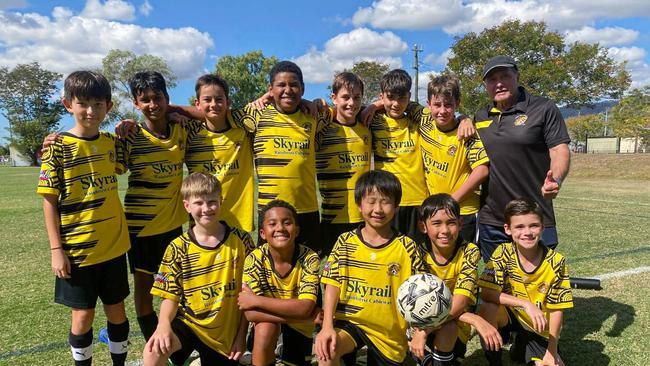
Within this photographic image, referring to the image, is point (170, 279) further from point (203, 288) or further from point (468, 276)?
point (468, 276)

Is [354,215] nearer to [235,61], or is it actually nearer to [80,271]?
[80,271]

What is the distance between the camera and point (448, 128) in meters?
3.56

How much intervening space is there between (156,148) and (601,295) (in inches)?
169

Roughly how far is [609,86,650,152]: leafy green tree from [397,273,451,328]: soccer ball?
121 feet

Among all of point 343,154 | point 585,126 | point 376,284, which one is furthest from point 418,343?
point 585,126

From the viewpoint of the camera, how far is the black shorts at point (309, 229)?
3578 mm

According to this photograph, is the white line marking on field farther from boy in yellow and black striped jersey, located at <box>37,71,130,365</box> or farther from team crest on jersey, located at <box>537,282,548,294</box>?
boy in yellow and black striped jersey, located at <box>37,71,130,365</box>

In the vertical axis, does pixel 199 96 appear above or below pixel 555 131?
above

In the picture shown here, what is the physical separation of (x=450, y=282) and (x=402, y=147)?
3.83 ft

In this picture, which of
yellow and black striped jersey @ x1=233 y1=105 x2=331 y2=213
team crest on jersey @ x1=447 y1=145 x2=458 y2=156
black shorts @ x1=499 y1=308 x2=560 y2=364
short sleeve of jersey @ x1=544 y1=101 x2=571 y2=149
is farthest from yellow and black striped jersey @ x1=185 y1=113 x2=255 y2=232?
short sleeve of jersey @ x1=544 y1=101 x2=571 y2=149

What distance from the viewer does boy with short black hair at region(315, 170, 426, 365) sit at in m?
2.76

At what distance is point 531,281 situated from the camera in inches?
120

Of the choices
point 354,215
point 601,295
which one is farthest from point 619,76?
point 354,215

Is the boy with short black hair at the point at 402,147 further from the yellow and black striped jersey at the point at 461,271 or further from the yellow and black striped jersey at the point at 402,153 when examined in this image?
the yellow and black striped jersey at the point at 461,271
